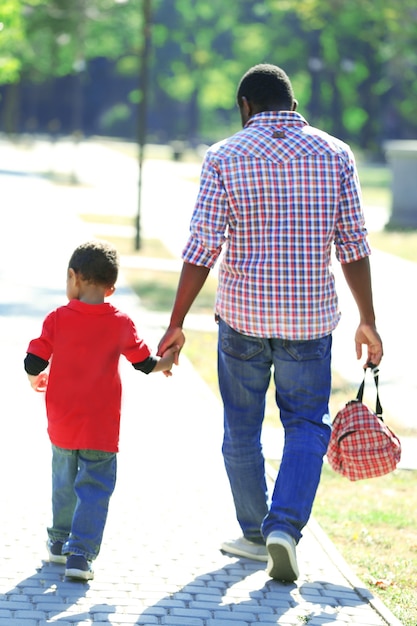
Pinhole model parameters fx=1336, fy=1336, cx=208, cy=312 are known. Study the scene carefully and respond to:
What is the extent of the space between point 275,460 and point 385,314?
6.53 m

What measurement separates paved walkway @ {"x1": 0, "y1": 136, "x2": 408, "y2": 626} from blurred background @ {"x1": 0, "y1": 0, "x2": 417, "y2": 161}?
3838 cm

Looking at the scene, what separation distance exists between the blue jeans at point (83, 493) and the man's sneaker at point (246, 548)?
2.04ft

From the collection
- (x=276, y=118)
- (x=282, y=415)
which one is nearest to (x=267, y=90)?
(x=276, y=118)

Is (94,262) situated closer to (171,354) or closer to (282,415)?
(171,354)

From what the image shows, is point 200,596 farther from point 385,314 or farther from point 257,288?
point 385,314

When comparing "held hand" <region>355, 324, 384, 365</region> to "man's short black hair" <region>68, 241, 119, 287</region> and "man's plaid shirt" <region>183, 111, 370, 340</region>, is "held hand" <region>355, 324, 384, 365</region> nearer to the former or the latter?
Result: "man's plaid shirt" <region>183, 111, 370, 340</region>

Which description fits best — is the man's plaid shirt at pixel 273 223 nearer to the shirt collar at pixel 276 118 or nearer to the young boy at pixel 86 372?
the shirt collar at pixel 276 118

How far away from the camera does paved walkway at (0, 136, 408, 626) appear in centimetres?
449

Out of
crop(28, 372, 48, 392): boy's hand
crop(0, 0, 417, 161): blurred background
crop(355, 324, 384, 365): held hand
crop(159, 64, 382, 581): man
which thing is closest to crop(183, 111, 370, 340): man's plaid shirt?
crop(159, 64, 382, 581): man

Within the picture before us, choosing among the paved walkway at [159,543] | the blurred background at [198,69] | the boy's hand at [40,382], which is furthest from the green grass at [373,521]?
the blurred background at [198,69]

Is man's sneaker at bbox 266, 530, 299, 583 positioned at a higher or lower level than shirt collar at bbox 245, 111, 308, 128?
lower

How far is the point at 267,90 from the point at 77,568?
6.13 ft

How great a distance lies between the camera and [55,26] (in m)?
45.4

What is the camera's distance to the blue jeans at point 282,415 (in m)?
4.84
